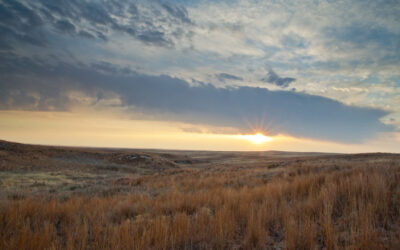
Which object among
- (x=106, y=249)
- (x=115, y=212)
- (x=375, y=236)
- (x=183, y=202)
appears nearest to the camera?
(x=375, y=236)

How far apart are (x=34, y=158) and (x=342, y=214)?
1451 inches

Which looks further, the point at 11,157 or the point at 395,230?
the point at 11,157

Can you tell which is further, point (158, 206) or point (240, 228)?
point (158, 206)

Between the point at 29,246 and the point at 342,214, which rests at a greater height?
the point at 342,214

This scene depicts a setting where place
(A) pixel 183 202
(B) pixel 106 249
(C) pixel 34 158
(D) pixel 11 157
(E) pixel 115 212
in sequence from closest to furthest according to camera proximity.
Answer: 1. (B) pixel 106 249
2. (E) pixel 115 212
3. (A) pixel 183 202
4. (D) pixel 11 157
5. (C) pixel 34 158

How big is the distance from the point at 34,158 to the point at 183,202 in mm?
32808

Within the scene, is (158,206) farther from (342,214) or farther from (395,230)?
→ (395,230)

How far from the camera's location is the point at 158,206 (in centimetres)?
629

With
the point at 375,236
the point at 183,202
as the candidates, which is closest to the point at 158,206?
the point at 183,202

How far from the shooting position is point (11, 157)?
27.5m

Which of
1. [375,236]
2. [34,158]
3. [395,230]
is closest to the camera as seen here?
[375,236]

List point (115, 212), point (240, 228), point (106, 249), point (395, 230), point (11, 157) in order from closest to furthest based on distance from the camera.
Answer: point (106, 249) < point (395, 230) < point (240, 228) < point (115, 212) < point (11, 157)

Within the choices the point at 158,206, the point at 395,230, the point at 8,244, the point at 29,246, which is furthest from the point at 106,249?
the point at 395,230

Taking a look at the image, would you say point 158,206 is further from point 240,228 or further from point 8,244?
point 8,244
